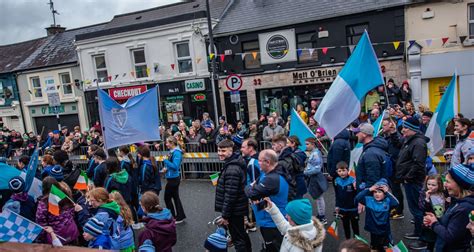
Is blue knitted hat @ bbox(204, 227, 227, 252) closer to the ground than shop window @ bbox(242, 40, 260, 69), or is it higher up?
closer to the ground

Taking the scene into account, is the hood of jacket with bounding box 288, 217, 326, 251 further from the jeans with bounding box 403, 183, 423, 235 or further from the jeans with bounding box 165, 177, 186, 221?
the jeans with bounding box 165, 177, 186, 221

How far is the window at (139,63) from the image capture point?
21141 millimetres

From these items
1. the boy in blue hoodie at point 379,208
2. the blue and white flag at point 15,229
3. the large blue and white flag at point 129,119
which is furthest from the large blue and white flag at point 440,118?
the blue and white flag at point 15,229

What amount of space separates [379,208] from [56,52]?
25230mm

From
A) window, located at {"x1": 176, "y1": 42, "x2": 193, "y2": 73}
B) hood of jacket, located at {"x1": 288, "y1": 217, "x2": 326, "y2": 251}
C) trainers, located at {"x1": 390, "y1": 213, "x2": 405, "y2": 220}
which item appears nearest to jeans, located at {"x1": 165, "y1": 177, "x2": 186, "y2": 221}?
trainers, located at {"x1": 390, "y1": 213, "x2": 405, "y2": 220}

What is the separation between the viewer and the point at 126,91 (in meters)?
21.5

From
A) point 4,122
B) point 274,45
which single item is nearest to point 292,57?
point 274,45

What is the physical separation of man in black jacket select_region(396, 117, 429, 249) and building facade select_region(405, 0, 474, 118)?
10733 mm

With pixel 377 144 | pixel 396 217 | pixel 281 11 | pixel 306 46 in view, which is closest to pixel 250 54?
pixel 281 11

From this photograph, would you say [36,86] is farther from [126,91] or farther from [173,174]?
[173,174]

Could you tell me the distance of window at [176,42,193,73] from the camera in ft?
65.3

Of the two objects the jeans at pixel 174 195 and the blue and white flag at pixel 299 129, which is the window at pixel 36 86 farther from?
the blue and white flag at pixel 299 129

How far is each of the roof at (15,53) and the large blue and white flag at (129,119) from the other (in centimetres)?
2256

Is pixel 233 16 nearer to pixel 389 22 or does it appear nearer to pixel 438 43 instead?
pixel 389 22
